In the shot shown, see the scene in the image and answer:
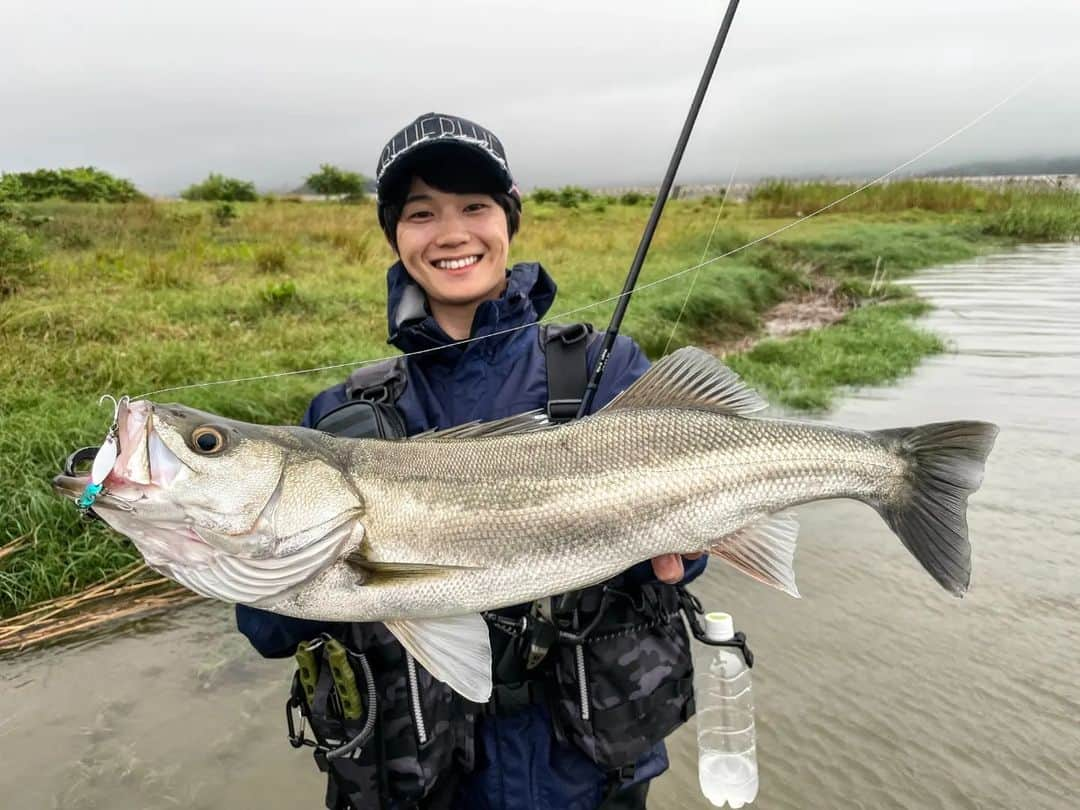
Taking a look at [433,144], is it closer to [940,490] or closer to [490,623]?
[490,623]

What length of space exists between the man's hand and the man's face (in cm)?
111

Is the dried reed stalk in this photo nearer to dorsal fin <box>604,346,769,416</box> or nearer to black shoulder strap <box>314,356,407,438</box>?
black shoulder strap <box>314,356,407,438</box>

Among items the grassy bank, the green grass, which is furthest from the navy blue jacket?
the green grass

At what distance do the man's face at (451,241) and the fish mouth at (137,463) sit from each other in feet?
3.47

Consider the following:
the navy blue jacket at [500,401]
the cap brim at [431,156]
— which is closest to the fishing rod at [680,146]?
the navy blue jacket at [500,401]

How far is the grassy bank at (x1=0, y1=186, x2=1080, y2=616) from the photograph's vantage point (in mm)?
5656

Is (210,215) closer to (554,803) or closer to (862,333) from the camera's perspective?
(862,333)

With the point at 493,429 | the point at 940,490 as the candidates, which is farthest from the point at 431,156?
the point at 940,490

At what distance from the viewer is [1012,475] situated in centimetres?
680

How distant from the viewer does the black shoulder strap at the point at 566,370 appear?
2.54 metres

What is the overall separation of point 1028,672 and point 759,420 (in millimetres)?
→ 3192

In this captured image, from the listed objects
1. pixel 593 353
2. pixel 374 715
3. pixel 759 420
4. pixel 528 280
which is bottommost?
pixel 374 715

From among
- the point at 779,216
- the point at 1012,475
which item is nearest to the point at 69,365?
the point at 1012,475

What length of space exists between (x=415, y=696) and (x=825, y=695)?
2.83 meters
